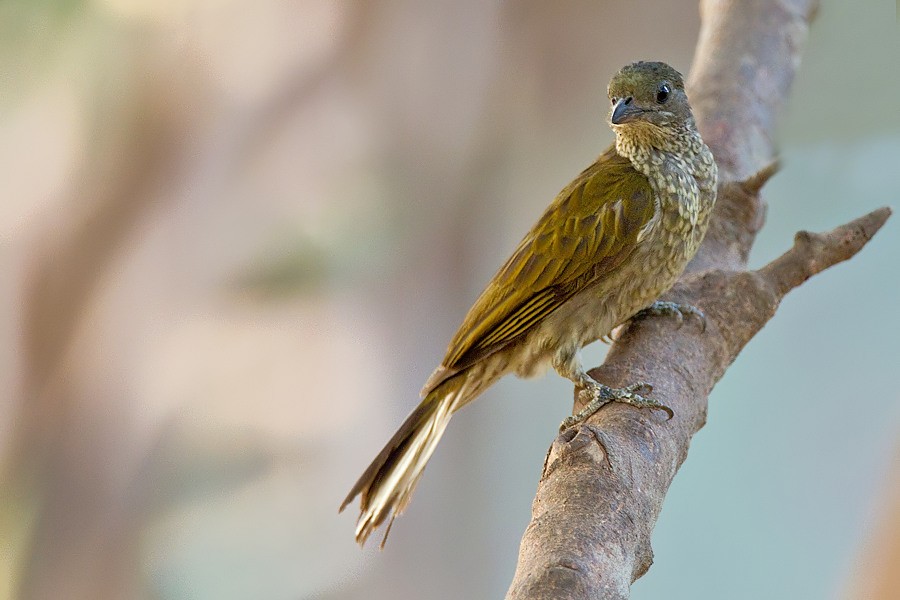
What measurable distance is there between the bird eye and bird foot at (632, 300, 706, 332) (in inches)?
14.0

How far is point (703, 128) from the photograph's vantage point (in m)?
1.91

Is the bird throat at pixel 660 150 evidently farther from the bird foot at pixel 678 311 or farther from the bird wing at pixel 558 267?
the bird foot at pixel 678 311

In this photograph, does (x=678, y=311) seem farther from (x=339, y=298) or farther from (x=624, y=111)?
(x=339, y=298)

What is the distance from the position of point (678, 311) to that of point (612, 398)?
278 millimetres

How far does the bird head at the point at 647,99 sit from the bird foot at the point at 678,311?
11.9 inches

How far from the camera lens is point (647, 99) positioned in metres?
1.60

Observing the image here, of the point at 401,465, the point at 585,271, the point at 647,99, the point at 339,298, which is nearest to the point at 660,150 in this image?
the point at 647,99

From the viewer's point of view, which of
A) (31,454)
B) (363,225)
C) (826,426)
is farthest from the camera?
(363,225)

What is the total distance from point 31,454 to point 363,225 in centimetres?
104

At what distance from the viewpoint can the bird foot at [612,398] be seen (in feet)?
4.46

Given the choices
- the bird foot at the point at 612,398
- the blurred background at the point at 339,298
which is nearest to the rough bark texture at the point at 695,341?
the bird foot at the point at 612,398

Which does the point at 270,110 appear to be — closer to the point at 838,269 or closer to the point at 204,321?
the point at 204,321

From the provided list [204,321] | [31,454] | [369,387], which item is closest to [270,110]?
[204,321]

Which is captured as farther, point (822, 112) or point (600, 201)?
point (822, 112)
